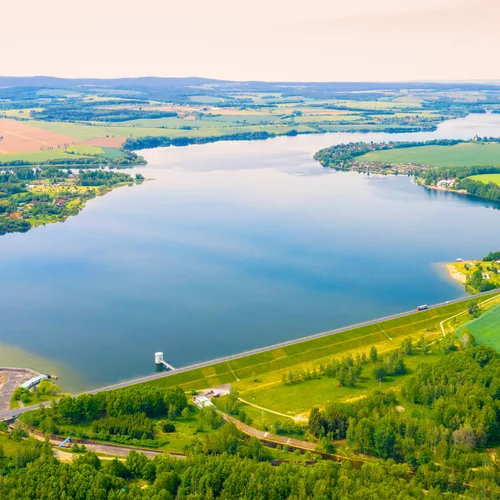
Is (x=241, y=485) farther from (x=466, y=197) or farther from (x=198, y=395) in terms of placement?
(x=466, y=197)

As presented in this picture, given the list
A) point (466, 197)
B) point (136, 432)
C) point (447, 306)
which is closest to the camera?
point (136, 432)

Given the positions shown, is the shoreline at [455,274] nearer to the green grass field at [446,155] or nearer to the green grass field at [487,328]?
the green grass field at [487,328]

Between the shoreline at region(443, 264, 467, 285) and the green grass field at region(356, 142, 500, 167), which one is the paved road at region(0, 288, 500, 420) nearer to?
the shoreline at region(443, 264, 467, 285)

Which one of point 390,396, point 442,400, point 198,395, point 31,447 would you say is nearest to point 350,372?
point 390,396

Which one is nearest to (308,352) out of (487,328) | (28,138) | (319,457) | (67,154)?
(319,457)

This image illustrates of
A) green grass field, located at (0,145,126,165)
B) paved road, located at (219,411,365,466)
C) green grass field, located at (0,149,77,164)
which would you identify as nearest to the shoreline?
paved road, located at (219,411,365,466)

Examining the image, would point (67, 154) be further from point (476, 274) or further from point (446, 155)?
point (476, 274)
